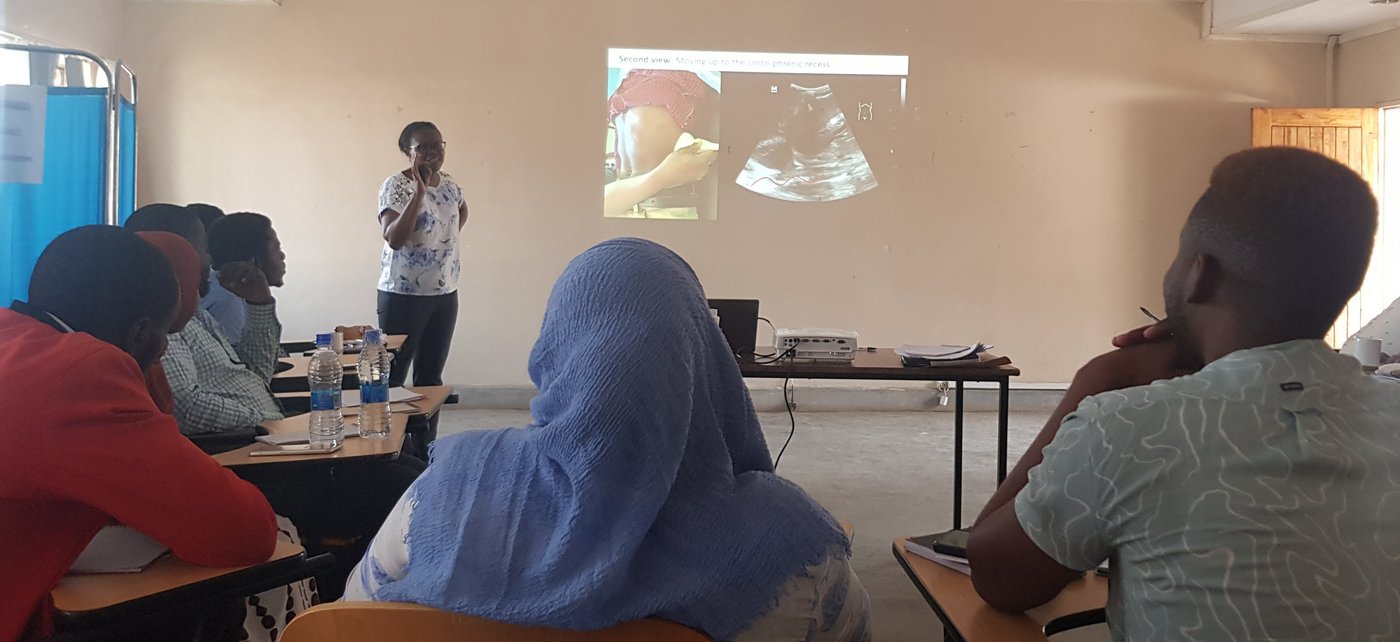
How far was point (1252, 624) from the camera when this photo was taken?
898mm

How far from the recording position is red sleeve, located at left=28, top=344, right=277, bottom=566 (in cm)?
130

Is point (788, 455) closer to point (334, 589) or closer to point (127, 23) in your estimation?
point (334, 589)

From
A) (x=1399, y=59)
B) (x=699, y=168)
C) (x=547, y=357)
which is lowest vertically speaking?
(x=547, y=357)

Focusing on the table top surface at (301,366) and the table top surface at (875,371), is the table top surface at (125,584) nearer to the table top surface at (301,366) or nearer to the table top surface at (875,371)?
the table top surface at (301,366)

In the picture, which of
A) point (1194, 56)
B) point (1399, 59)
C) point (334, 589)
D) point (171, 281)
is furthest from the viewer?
point (1194, 56)

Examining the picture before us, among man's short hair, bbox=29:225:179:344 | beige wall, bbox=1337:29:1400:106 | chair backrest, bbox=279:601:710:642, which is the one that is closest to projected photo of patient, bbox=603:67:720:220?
beige wall, bbox=1337:29:1400:106

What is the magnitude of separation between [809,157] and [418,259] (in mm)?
2598

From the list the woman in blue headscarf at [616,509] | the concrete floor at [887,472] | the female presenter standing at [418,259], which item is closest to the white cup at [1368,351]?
the concrete floor at [887,472]

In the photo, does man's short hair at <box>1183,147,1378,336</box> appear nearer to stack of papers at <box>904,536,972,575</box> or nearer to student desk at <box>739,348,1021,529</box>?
stack of papers at <box>904,536,972,575</box>

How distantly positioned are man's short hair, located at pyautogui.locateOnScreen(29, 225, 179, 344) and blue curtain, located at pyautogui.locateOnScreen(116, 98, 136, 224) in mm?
2799

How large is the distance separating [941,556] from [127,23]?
19.5 ft

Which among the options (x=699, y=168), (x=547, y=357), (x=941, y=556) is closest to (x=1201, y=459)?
(x=941, y=556)

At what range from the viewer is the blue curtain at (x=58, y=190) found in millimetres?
3555

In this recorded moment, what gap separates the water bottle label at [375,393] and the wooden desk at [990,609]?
5.30 feet
